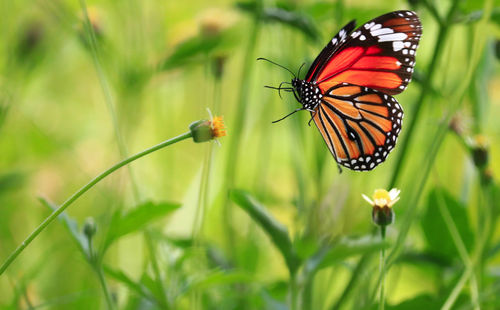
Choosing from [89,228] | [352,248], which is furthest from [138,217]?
[352,248]

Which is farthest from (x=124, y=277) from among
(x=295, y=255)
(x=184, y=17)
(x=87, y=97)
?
(x=87, y=97)

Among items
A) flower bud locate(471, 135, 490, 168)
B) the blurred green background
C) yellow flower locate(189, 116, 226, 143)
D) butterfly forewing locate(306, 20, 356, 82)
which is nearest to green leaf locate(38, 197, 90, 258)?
the blurred green background

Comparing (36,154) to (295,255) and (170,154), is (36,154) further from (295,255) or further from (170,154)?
(295,255)

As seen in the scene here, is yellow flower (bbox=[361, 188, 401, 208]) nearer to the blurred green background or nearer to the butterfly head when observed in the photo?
the blurred green background

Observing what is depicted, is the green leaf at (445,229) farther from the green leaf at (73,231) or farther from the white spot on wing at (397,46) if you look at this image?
the green leaf at (73,231)

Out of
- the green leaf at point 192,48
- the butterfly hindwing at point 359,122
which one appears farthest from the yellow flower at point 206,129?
the green leaf at point 192,48
